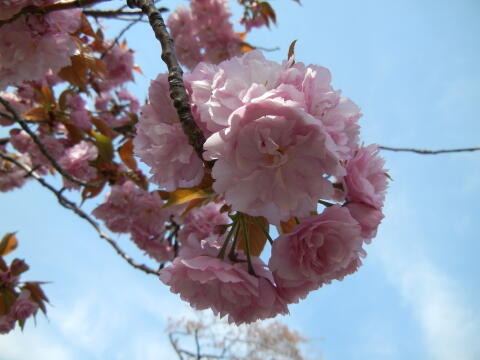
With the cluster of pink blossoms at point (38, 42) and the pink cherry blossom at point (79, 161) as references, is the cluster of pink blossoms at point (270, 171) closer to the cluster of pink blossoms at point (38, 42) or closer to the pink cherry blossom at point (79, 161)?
the cluster of pink blossoms at point (38, 42)

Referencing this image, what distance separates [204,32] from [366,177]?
2.61 m

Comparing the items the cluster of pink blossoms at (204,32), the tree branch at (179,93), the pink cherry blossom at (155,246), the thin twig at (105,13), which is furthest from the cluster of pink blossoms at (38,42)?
the cluster of pink blossoms at (204,32)

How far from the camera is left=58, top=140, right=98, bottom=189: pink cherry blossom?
2.01 meters

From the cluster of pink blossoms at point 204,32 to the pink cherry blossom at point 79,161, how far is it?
1.37 meters

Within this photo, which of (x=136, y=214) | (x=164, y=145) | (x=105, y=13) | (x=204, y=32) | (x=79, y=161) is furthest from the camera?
(x=204, y=32)

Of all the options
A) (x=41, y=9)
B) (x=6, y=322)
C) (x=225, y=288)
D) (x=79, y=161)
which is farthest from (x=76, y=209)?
(x=225, y=288)

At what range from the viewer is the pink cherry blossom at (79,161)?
2.01 m

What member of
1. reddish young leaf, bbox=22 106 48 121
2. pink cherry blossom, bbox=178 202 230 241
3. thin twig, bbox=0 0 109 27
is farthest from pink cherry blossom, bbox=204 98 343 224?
reddish young leaf, bbox=22 106 48 121

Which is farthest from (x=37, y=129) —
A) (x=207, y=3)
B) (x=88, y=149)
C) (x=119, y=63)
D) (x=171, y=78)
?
(x=171, y=78)

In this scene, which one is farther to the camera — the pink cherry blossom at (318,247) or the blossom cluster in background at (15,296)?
the blossom cluster in background at (15,296)

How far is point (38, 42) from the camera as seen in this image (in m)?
1.22

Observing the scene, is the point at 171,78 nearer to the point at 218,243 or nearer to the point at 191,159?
the point at 191,159

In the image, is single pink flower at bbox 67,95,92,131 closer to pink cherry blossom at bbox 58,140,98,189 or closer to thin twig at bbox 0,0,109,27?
pink cherry blossom at bbox 58,140,98,189

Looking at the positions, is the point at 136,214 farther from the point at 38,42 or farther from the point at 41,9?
the point at 41,9
